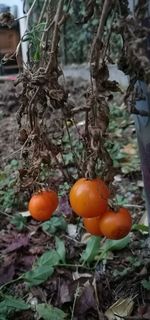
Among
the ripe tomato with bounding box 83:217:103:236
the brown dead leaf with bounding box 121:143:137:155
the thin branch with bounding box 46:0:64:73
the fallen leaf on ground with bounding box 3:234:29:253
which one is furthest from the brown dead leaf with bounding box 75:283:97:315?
the brown dead leaf with bounding box 121:143:137:155

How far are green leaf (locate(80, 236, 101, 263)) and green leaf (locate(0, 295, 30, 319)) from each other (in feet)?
1.01

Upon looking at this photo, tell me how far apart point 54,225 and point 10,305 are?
61 centimetres

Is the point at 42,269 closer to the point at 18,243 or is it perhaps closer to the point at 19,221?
the point at 18,243

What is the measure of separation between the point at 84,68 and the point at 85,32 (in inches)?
15.1

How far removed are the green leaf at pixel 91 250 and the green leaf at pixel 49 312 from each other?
271mm

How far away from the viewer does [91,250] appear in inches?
76.1

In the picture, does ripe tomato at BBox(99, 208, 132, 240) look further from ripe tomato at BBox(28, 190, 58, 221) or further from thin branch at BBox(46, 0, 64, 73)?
thin branch at BBox(46, 0, 64, 73)

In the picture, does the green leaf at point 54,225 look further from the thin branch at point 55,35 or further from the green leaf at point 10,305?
the thin branch at point 55,35

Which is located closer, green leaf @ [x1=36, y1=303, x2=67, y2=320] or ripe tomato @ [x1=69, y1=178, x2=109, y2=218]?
ripe tomato @ [x1=69, y1=178, x2=109, y2=218]

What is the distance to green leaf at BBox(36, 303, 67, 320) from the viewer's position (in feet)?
5.36

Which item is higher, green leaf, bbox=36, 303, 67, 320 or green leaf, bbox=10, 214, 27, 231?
green leaf, bbox=36, 303, 67, 320

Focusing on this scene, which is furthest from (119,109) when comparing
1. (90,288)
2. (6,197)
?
(90,288)

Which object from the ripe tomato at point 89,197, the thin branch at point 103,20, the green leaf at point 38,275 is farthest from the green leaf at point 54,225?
the thin branch at point 103,20

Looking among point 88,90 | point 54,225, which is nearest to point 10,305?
point 54,225
